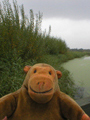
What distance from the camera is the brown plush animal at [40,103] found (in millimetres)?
793

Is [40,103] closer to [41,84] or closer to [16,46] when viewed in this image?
[41,84]

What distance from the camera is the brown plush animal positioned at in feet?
2.60

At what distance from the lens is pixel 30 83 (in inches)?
32.6

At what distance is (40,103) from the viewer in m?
0.87

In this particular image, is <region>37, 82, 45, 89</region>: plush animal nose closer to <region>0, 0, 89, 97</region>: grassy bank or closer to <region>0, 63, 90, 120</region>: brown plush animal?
<region>0, 63, 90, 120</region>: brown plush animal

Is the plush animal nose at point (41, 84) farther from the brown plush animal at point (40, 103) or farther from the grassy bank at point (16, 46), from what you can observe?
the grassy bank at point (16, 46)

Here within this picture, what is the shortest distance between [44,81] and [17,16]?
2.50m

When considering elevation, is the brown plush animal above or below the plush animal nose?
below

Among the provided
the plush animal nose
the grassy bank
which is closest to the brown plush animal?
the plush animal nose

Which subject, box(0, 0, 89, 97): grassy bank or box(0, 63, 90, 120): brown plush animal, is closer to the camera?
box(0, 63, 90, 120): brown plush animal

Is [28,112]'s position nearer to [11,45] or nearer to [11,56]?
[11,56]

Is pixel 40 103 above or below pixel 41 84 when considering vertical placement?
below

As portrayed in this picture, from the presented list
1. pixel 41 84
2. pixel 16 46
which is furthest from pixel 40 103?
pixel 16 46

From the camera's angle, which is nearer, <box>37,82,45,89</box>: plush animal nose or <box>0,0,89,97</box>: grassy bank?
<box>37,82,45,89</box>: plush animal nose
